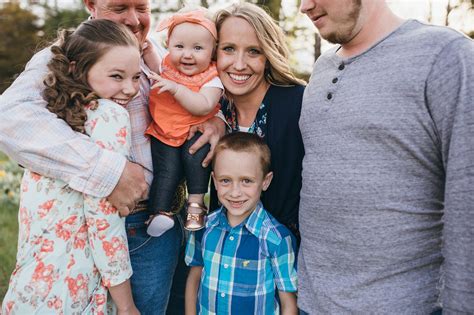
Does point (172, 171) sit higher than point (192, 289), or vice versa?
point (172, 171)

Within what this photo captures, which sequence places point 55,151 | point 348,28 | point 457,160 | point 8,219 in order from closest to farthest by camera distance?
point 457,160 < point 55,151 < point 348,28 < point 8,219

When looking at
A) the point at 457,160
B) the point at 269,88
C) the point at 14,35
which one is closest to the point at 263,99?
the point at 269,88

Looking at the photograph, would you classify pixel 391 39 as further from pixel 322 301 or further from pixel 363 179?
pixel 322 301

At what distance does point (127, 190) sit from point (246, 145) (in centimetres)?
68

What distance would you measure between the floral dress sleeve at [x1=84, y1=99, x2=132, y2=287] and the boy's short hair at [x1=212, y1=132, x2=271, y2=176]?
0.54m

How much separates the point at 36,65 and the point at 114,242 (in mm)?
1000

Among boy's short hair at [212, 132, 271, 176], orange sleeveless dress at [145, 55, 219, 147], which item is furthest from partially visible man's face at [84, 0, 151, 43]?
boy's short hair at [212, 132, 271, 176]

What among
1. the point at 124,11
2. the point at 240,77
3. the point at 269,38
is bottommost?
the point at 240,77

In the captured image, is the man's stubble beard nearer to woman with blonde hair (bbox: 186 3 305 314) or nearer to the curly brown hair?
woman with blonde hair (bbox: 186 3 305 314)

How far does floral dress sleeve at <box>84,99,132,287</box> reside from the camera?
2219 mm

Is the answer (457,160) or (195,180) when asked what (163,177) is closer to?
(195,180)

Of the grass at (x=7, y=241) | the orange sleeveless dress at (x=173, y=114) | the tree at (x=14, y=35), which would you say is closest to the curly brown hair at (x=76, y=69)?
the orange sleeveless dress at (x=173, y=114)

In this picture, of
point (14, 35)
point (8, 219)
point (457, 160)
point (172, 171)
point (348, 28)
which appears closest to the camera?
point (457, 160)

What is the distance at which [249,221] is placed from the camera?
260 cm
